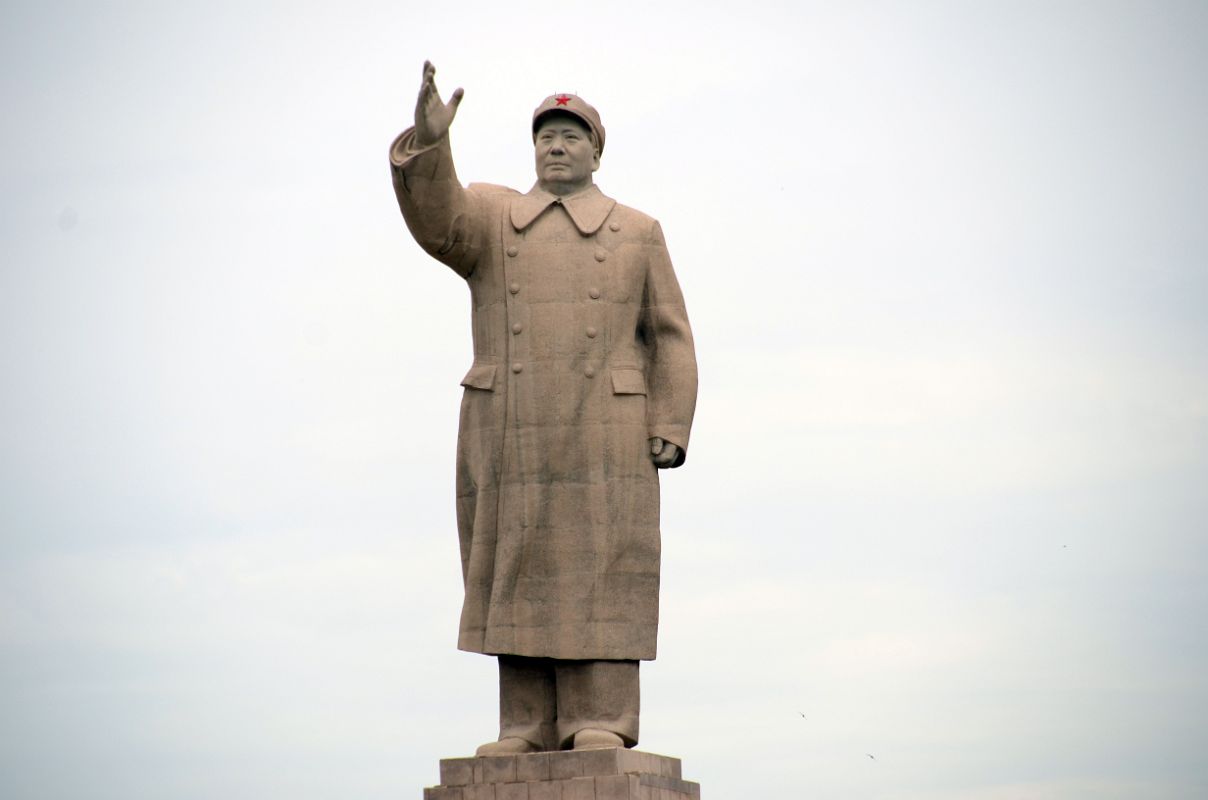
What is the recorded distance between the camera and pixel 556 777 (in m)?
15.3

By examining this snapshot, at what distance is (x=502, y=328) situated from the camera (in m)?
16.1

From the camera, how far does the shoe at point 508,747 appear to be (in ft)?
51.3

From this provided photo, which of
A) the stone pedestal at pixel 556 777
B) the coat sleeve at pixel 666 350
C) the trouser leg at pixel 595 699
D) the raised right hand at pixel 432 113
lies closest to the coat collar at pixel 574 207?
the coat sleeve at pixel 666 350

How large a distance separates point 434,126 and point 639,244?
1930mm

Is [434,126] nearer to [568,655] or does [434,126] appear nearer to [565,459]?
[565,459]

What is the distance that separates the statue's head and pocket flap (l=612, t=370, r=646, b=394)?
1486 mm

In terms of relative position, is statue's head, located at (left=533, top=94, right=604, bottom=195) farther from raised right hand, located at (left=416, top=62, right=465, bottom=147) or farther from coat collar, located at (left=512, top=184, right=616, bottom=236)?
raised right hand, located at (left=416, top=62, right=465, bottom=147)

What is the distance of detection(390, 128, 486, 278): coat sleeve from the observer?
1559cm

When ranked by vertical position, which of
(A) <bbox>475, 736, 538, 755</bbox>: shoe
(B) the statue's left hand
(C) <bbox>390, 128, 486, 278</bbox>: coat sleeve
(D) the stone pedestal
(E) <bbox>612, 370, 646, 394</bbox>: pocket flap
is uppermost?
(C) <bbox>390, 128, 486, 278</bbox>: coat sleeve

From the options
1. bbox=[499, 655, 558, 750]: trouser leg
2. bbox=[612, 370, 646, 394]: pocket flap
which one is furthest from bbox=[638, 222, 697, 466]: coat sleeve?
bbox=[499, 655, 558, 750]: trouser leg

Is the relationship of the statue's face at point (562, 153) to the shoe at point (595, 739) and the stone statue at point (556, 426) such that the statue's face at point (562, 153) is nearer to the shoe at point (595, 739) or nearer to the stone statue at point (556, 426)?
the stone statue at point (556, 426)

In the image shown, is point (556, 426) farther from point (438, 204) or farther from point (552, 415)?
point (438, 204)

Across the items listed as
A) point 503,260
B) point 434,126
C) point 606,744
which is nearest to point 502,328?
point 503,260

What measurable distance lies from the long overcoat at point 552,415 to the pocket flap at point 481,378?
0.03ft
